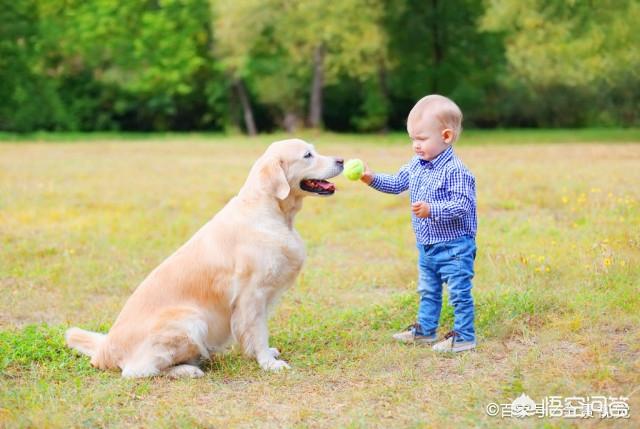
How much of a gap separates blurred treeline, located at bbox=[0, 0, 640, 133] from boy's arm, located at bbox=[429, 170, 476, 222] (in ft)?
65.2

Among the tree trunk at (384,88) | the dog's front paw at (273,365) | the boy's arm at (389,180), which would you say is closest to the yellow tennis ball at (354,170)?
the boy's arm at (389,180)

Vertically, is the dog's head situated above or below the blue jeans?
above

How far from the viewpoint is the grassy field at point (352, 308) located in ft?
13.6

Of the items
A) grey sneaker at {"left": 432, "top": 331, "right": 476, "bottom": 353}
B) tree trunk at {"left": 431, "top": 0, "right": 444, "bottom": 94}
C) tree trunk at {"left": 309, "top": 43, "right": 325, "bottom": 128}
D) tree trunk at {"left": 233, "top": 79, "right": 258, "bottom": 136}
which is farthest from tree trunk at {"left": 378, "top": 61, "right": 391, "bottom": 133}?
grey sneaker at {"left": 432, "top": 331, "right": 476, "bottom": 353}

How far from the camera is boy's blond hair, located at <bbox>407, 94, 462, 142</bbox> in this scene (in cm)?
509

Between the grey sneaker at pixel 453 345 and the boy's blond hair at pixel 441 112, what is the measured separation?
4.50 feet

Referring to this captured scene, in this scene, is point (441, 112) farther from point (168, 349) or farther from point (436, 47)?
point (436, 47)

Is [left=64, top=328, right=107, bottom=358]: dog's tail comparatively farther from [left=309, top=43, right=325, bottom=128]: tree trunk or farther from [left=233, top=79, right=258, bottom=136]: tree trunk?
[left=233, top=79, right=258, bottom=136]: tree trunk

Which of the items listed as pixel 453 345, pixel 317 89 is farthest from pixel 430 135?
pixel 317 89

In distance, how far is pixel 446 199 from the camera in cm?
513

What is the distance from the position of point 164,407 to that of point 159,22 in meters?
35.7

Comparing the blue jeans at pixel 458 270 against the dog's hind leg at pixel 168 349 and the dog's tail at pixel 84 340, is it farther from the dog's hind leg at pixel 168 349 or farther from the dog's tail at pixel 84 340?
the dog's tail at pixel 84 340

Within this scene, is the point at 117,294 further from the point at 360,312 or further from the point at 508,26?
the point at 508,26

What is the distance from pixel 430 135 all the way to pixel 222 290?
5.76 feet
